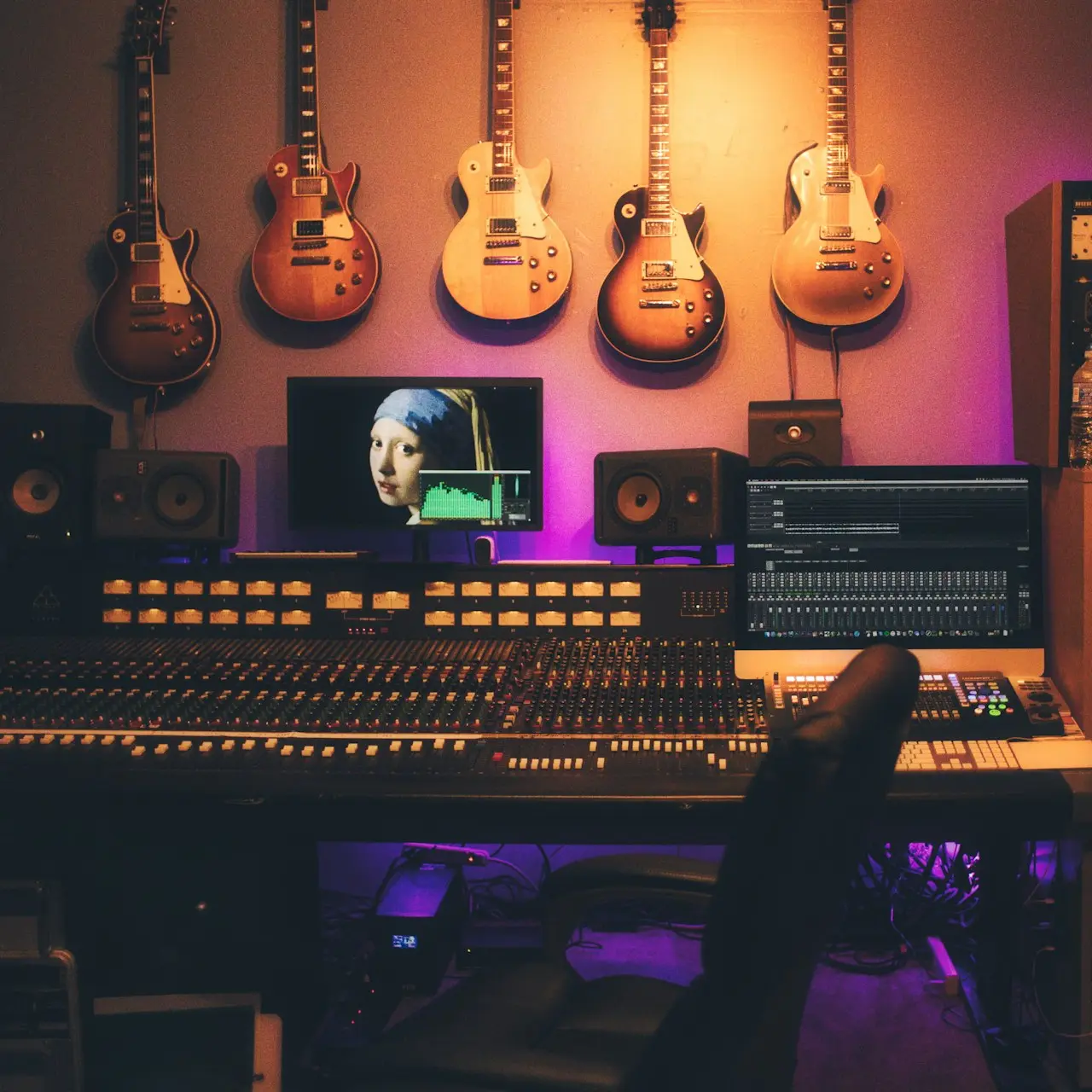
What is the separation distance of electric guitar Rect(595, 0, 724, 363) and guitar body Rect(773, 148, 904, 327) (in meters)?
0.21

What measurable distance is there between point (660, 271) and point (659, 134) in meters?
0.34

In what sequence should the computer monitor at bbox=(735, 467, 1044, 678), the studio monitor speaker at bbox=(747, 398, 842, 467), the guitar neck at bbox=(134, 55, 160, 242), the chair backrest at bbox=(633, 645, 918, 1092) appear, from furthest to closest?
1. the guitar neck at bbox=(134, 55, 160, 242)
2. the studio monitor speaker at bbox=(747, 398, 842, 467)
3. the computer monitor at bbox=(735, 467, 1044, 678)
4. the chair backrest at bbox=(633, 645, 918, 1092)

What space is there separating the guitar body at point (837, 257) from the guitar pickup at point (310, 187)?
116 centimetres

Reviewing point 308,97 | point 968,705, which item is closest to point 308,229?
point 308,97

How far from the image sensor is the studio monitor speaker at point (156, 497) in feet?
6.66

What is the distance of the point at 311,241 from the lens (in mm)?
2344

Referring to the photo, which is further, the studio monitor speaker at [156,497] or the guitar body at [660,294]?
the guitar body at [660,294]

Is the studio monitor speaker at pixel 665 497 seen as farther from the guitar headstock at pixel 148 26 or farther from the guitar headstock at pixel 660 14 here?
the guitar headstock at pixel 148 26

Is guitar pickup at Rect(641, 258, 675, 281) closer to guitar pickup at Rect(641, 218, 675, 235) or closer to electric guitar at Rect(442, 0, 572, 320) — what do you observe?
guitar pickup at Rect(641, 218, 675, 235)

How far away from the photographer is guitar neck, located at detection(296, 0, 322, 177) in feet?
7.68

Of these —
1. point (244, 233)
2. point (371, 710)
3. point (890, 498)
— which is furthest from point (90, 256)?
point (890, 498)

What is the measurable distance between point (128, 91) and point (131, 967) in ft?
7.00

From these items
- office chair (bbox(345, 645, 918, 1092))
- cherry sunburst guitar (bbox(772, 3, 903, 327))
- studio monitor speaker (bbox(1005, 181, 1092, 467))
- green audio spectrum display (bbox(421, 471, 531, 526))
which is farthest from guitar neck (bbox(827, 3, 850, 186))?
office chair (bbox(345, 645, 918, 1092))

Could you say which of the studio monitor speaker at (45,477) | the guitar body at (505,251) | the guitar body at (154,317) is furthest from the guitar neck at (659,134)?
the studio monitor speaker at (45,477)
